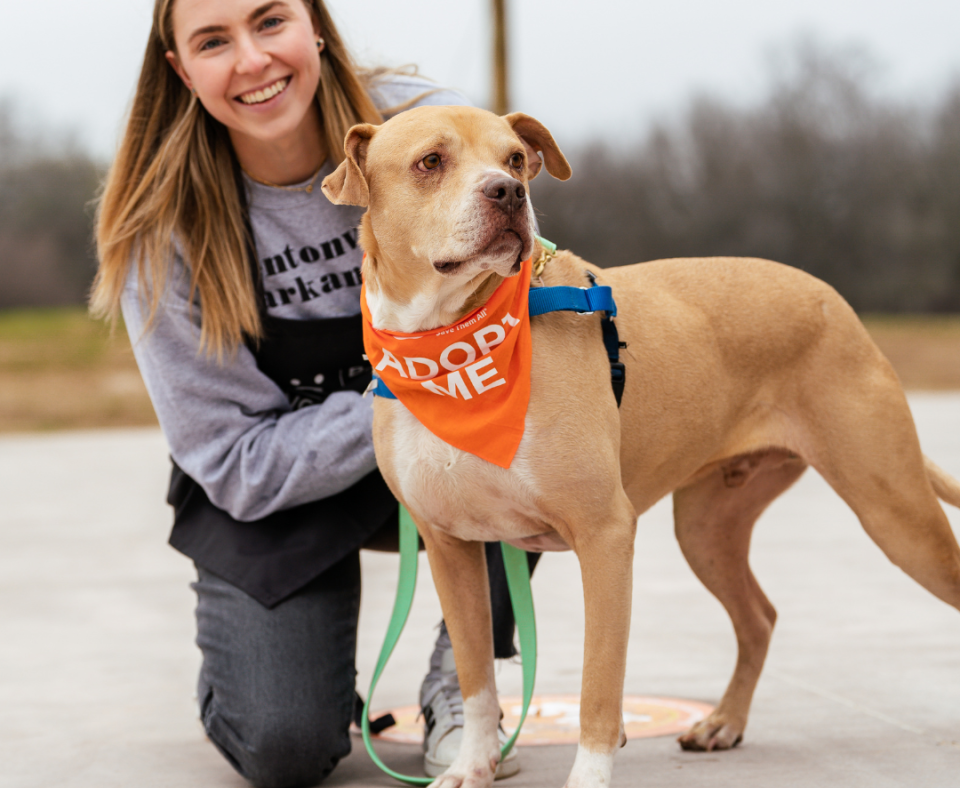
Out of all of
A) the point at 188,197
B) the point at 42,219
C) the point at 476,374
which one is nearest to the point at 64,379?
the point at 42,219

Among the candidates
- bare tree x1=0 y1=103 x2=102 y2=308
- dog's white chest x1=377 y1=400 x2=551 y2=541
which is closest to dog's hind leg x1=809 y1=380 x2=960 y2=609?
dog's white chest x1=377 y1=400 x2=551 y2=541

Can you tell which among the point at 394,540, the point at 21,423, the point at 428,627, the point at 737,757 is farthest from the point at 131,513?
the point at 21,423

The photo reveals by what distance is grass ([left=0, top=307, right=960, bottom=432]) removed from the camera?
14.5 metres

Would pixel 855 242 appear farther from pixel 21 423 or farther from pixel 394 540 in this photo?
pixel 394 540

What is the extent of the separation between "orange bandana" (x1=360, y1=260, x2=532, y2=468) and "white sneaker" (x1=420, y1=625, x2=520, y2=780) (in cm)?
89

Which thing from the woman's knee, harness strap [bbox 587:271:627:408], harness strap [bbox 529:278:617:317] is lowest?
the woman's knee

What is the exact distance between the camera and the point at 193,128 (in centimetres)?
305

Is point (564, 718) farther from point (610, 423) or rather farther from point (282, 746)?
point (610, 423)

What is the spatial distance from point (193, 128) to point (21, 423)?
40.2ft

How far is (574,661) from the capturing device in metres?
3.81

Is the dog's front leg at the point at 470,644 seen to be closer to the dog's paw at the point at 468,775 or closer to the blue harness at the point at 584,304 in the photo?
the dog's paw at the point at 468,775

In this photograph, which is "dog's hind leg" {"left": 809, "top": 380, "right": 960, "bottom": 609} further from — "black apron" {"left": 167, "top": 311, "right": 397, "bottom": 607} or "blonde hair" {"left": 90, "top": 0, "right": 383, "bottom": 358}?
"blonde hair" {"left": 90, "top": 0, "right": 383, "bottom": 358}

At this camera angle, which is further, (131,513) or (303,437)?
(131,513)

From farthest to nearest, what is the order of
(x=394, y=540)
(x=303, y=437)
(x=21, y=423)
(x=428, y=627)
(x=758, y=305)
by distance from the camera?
(x=21, y=423), (x=428, y=627), (x=394, y=540), (x=303, y=437), (x=758, y=305)
